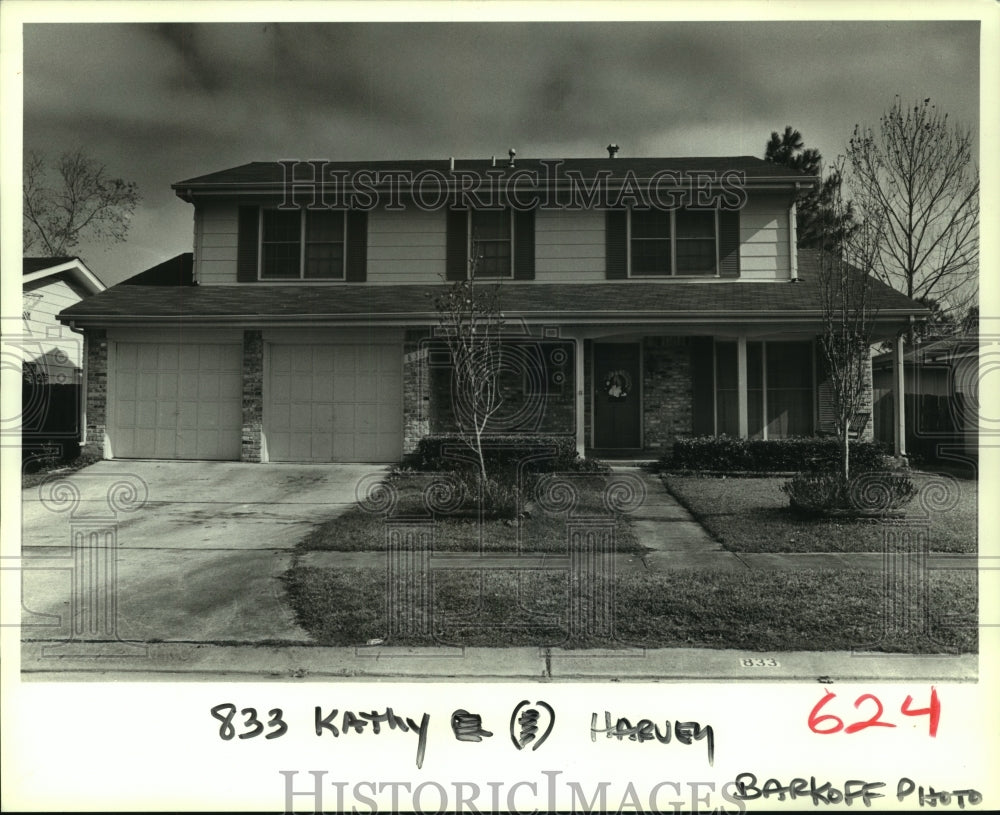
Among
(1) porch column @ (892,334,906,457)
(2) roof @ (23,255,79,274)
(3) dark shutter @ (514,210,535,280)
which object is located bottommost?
(1) porch column @ (892,334,906,457)

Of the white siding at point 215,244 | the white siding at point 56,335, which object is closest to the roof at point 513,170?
the white siding at point 215,244

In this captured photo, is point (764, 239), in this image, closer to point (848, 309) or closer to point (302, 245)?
point (848, 309)

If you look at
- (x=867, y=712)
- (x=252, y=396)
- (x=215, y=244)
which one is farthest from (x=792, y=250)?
(x=867, y=712)

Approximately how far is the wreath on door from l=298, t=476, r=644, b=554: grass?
5077 millimetres

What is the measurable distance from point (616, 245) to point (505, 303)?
2816mm

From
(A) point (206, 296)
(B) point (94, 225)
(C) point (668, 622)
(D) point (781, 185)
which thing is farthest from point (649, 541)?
(A) point (206, 296)

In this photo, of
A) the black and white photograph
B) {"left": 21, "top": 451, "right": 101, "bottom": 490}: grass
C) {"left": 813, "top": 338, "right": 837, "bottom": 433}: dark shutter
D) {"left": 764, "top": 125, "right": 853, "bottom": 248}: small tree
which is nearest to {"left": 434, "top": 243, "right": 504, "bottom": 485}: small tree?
the black and white photograph

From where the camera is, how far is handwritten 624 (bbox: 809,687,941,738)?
10.7 ft

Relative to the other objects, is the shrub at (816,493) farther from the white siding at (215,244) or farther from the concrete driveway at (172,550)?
the white siding at (215,244)

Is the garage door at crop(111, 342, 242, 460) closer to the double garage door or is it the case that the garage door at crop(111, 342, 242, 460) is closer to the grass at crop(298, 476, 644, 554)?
the double garage door

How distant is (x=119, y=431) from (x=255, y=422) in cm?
245

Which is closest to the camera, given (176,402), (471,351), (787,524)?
(787,524)

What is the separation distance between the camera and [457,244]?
14055 mm

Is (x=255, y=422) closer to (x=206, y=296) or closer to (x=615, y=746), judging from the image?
(x=206, y=296)
